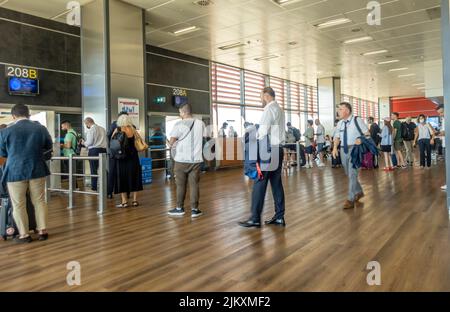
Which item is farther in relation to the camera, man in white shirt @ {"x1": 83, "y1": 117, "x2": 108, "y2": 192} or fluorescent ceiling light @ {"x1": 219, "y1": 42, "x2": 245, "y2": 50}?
fluorescent ceiling light @ {"x1": 219, "y1": 42, "x2": 245, "y2": 50}

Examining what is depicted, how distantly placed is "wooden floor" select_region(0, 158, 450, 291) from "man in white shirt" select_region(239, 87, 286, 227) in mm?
221

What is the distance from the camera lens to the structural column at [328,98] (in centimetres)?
1689

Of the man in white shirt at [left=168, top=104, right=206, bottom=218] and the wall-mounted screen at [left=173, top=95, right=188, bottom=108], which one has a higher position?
the wall-mounted screen at [left=173, top=95, right=188, bottom=108]

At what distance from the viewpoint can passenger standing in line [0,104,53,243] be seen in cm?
357

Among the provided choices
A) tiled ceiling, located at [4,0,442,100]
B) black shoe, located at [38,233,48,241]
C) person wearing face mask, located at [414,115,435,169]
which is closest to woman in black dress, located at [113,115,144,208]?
black shoe, located at [38,233,48,241]

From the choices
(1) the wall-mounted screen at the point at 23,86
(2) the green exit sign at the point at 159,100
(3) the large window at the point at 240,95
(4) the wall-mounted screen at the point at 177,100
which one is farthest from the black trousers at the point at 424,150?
(1) the wall-mounted screen at the point at 23,86

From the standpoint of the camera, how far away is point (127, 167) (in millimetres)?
5406

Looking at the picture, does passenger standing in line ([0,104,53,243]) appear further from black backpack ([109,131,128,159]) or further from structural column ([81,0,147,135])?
structural column ([81,0,147,135])

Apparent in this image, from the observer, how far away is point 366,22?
9.15 m

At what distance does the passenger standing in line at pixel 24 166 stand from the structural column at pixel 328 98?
49.6 ft

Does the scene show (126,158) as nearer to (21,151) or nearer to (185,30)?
(21,151)

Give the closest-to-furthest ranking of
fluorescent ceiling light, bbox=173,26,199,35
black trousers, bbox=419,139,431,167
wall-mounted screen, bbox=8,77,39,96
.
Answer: wall-mounted screen, bbox=8,77,39,96 < fluorescent ceiling light, bbox=173,26,199,35 < black trousers, bbox=419,139,431,167

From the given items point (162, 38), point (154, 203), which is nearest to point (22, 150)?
point (154, 203)
